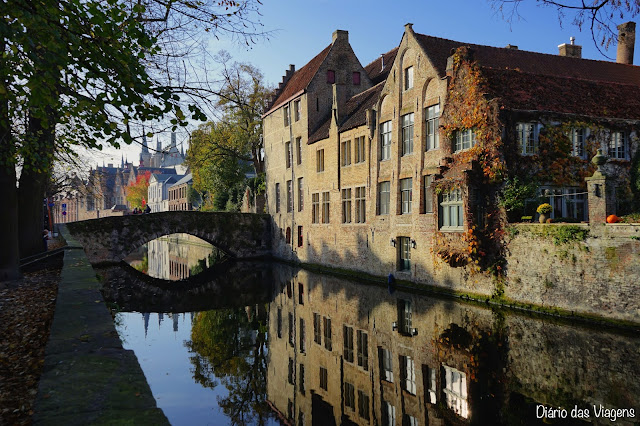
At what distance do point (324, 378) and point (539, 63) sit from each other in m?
23.7

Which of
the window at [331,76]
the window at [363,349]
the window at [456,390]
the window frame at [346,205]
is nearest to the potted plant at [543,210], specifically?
the window at [363,349]

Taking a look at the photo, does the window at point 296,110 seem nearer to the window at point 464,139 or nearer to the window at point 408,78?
the window at point 408,78

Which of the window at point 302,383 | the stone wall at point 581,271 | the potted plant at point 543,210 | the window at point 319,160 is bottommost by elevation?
the window at point 302,383

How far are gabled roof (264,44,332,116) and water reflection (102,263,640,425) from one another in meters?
18.7

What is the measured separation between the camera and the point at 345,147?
2631cm

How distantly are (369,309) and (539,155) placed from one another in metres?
8.22

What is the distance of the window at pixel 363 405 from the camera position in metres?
8.30

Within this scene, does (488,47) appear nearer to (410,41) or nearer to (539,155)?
(410,41)

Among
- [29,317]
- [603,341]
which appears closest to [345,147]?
[603,341]

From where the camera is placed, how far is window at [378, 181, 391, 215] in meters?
22.8

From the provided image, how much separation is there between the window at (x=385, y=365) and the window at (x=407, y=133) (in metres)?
11.6

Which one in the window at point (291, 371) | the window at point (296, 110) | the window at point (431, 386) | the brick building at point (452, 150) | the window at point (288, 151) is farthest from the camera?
A: the window at point (288, 151)

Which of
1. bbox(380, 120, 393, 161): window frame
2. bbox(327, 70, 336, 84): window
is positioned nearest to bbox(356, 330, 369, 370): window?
bbox(380, 120, 393, 161): window frame

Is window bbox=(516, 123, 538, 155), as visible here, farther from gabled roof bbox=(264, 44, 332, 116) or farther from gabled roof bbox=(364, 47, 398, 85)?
gabled roof bbox=(264, 44, 332, 116)
